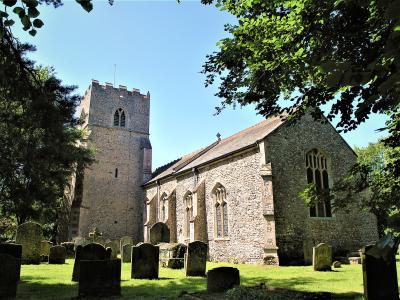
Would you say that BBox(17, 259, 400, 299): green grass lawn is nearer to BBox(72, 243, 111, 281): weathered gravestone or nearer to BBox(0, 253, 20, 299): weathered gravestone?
BBox(0, 253, 20, 299): weathered gravestone

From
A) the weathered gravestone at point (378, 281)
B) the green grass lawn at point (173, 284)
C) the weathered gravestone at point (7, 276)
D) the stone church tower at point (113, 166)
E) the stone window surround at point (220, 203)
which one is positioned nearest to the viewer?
the weathered gravestone at point (378, 281)

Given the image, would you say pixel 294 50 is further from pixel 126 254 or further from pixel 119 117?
pixel 119 117

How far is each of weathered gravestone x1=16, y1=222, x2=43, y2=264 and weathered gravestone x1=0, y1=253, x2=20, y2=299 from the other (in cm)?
651

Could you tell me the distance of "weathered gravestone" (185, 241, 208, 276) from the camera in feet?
34.9

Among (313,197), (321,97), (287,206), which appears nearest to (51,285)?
(313,197)

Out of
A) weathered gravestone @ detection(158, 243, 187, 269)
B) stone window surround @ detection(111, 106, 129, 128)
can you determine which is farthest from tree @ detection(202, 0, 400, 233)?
stone window surround @ detection(111, 106, 129, 128)

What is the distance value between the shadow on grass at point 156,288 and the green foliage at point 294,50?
3.23m

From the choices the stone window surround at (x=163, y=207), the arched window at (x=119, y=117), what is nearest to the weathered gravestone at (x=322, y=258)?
the stone window surround at (x=163, y=207)

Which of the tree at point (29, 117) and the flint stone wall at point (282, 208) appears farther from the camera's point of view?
the flint stone wall at point (282, 208)

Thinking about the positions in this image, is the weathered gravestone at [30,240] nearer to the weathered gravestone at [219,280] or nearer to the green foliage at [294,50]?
the weathered gravestone at [219,280]

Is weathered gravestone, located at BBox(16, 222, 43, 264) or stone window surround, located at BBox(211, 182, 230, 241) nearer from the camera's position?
weathered gravestone, located at BBox(16, 222, 43, 264)

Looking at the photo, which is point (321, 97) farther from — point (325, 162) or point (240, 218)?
point (325, 162)

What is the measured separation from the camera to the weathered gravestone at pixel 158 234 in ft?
50.3

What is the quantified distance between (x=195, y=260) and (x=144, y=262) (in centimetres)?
159
